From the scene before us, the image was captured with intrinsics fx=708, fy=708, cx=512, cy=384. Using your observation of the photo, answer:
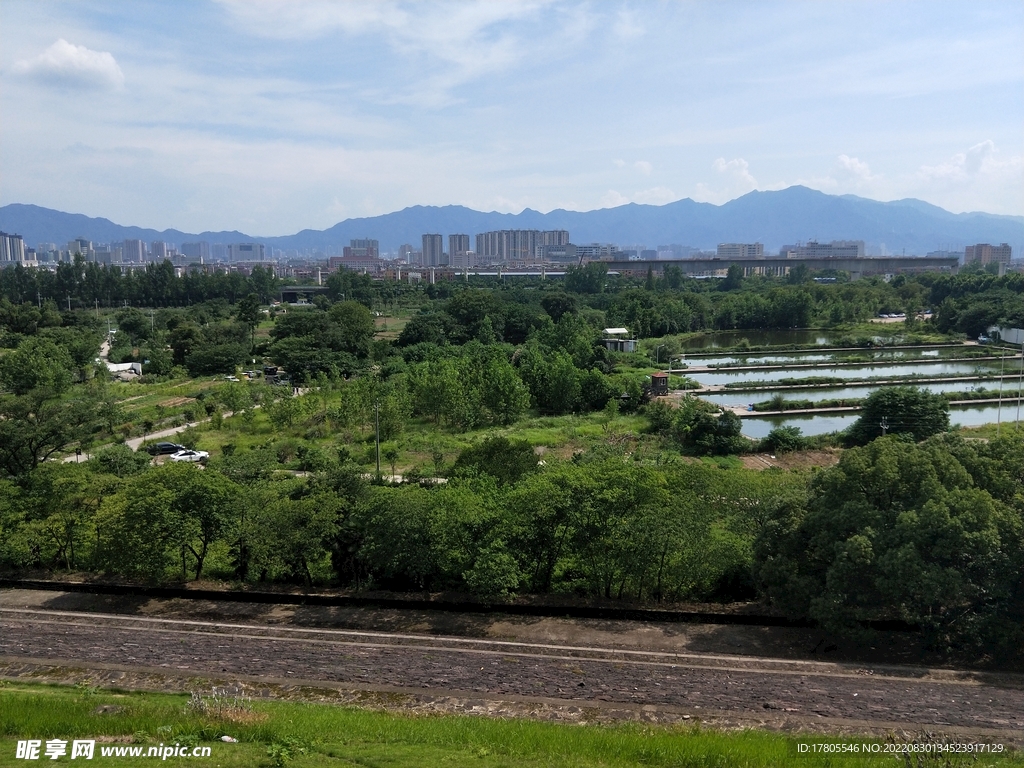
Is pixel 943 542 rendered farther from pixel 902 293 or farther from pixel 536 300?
pixel 902 293

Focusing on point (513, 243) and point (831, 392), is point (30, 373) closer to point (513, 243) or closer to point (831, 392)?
point (831, 392)

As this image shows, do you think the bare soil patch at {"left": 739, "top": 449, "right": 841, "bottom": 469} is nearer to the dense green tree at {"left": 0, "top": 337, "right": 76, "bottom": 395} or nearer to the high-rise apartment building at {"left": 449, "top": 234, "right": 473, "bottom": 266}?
the dense green tree at {"left": 0, "top": 337, "right": 76, "bottom": 395}

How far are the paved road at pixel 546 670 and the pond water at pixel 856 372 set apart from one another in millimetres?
21846

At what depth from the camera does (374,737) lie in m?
6.20

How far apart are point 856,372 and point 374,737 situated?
29.9 m

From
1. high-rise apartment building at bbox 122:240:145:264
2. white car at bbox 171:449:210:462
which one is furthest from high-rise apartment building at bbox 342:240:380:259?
white car at bbox 171:449:210:462

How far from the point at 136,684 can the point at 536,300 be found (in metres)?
46.2

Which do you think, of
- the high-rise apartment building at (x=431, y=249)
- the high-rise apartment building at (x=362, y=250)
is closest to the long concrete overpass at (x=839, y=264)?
→ the high-rise apartment building at (x=431, y=249)

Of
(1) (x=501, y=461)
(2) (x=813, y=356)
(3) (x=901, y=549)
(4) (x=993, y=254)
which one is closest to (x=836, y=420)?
(2) (x=813, y=356)

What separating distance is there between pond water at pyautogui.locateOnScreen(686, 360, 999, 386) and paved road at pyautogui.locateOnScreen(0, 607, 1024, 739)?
21.8 metres

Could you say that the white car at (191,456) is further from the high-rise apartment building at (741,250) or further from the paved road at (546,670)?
the high-rise apartment building at (741,250)

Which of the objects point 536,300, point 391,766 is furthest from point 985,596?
point 536,300

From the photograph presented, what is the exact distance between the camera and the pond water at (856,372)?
29.5 meters

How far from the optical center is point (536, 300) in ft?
172
